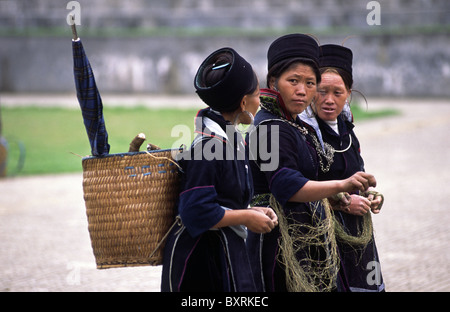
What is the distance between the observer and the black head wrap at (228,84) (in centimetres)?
286

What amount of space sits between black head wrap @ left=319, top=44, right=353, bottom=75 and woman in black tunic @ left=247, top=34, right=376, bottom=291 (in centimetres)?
33

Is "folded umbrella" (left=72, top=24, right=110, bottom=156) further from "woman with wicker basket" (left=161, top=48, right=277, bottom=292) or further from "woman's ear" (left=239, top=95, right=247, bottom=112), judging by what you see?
"woman's ear" (left=239, top=95, right=247, bottom=112)

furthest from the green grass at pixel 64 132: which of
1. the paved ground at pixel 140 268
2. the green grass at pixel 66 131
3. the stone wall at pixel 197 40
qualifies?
the stone wall at pixel 197 40

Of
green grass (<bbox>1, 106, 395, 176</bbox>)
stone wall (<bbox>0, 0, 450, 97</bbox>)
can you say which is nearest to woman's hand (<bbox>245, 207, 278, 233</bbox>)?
green grass (<bbox>1, 106, 395, 176</bbox>)

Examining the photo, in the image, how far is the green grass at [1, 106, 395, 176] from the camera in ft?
44.2

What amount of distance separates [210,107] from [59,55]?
28353 millimetres

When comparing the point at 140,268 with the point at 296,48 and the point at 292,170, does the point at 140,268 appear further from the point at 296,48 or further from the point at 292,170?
the point at 296,48

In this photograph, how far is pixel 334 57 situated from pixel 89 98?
1.36 m

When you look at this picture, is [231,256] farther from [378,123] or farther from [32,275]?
[378,123]

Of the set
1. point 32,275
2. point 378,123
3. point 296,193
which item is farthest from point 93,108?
point 378,123

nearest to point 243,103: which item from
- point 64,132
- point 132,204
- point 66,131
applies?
point 132,204

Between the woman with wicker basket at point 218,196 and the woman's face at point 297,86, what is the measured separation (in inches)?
10.3

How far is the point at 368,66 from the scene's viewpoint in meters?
27.8

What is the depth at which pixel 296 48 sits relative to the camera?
10.5ft
